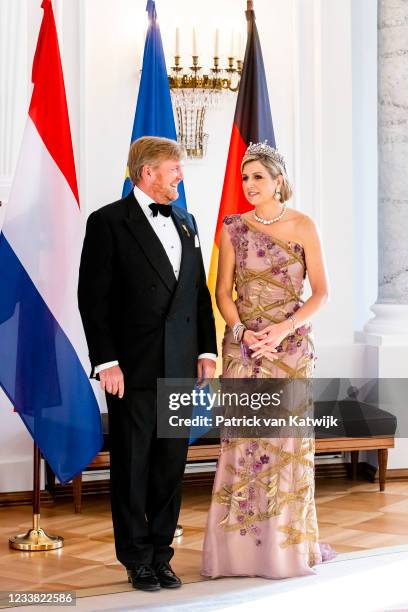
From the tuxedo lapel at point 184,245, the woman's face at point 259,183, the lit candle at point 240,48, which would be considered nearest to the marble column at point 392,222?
the lit candle at point 240,48

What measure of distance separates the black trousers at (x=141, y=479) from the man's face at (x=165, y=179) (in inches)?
32.8

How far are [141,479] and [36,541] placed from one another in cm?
123

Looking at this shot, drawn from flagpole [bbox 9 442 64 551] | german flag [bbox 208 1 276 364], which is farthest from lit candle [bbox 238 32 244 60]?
flagpole [bbox 9 442 64 551]

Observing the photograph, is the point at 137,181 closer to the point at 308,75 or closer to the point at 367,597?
the point at 367,597

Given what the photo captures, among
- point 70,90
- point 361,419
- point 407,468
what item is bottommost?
point 407,468

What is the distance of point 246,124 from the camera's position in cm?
594

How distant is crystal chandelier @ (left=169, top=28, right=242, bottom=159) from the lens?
21.7ft

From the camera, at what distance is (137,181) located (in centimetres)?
421

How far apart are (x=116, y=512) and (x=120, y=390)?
1.72ft

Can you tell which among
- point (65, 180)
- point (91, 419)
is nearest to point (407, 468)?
point (91, 419)

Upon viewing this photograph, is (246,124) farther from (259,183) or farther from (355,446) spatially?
(355,446)

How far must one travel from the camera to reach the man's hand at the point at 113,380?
13.2 ft

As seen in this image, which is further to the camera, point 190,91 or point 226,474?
point 190,91

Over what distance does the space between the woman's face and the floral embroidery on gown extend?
0.16m
